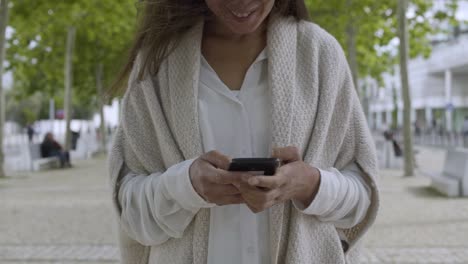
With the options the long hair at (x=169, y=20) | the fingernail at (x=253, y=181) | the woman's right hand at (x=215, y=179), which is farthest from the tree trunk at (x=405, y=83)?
the fingernail at (x=253, y=181)

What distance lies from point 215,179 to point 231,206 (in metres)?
0.23

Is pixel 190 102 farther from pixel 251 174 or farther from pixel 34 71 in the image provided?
pixel 34 71

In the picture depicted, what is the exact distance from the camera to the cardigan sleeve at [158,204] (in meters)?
1.41

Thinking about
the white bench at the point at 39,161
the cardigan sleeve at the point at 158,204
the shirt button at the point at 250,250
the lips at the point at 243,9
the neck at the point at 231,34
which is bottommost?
the white bench at the point at 39,161

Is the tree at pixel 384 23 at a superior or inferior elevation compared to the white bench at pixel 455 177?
superior

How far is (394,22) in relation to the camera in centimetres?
2139

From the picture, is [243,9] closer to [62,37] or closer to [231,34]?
[231,34]

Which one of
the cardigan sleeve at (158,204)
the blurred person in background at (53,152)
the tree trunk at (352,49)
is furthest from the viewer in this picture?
the blurred person in background at (53,152)

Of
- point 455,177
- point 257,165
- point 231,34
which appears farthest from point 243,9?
point 455,177

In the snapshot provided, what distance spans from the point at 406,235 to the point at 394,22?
15329mm

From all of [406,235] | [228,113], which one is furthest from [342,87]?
[406,235]

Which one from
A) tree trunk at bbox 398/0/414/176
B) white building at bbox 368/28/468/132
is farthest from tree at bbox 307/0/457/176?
white building at bbox 368/28/468/132

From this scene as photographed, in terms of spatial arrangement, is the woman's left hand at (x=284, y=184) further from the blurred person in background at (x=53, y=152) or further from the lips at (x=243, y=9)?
the blurred person in background at (x=53, y=152)

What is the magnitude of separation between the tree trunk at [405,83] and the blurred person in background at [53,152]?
1171cm
